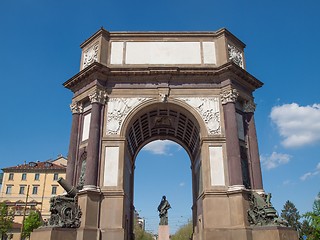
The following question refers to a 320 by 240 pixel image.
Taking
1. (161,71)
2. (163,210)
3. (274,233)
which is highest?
(161,71)

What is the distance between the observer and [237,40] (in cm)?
2564

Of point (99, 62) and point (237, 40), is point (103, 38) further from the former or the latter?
point (237, 40)

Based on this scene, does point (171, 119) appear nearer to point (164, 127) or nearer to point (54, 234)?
point (164, 127)

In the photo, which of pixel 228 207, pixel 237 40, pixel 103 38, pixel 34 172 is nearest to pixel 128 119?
pixel 103 38

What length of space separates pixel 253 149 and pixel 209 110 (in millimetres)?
4110

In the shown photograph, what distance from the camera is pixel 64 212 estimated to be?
61.8 ft

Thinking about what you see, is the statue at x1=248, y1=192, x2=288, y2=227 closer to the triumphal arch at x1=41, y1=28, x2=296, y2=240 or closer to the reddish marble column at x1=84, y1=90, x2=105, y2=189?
the triumphal arch at x1=41, y1=28, x2=296, y2=240

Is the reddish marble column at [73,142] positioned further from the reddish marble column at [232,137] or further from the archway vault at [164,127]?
the reddish marble column at [232,137]

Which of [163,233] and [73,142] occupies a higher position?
[73,142]

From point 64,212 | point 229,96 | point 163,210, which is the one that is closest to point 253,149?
point 229,96

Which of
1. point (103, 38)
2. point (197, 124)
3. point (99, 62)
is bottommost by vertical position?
point (197, 124)

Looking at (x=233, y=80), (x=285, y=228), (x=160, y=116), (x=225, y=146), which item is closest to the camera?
(x=285, y=228)

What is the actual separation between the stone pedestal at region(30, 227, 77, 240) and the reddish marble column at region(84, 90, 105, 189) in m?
2.81

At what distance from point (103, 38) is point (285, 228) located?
17584mm
